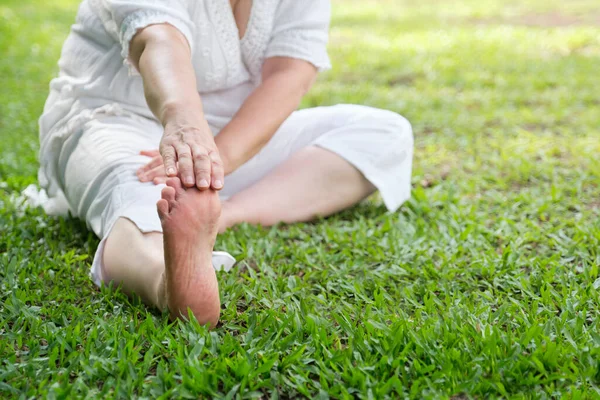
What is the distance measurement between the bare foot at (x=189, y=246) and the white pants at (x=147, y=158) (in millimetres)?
295

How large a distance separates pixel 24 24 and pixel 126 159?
6381 mm

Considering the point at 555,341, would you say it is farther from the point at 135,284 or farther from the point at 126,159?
the point at 126,159

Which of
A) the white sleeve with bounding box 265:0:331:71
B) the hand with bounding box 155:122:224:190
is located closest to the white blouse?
the white sleeve with bounding box 265:0:331:71

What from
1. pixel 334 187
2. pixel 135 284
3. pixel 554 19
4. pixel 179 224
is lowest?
pixel 554 19

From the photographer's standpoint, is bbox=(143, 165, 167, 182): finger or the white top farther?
the white top

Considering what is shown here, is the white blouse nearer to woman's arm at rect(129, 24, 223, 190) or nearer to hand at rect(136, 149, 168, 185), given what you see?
woman's arm at rect(129, 24, 223, 190)

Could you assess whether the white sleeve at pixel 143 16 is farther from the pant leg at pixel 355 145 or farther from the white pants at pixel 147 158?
A: the pant leg at pixel 355 145

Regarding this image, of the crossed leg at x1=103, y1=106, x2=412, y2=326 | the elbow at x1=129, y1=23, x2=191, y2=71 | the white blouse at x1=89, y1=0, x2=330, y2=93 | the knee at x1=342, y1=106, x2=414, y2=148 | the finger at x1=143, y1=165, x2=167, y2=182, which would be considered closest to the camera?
the elbow at x1=129, y1=23, x2=191, y2=71

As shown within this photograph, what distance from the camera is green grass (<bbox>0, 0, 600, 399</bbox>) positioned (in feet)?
4.70

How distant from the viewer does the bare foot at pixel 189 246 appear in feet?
5.05

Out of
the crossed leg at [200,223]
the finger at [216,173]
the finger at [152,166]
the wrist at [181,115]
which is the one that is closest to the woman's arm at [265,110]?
the finger at [152,166]

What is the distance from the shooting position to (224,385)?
1.41 metres

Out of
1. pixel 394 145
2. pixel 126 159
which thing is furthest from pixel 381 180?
pixel 126 159

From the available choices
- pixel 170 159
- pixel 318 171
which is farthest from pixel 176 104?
pixel 318 171
